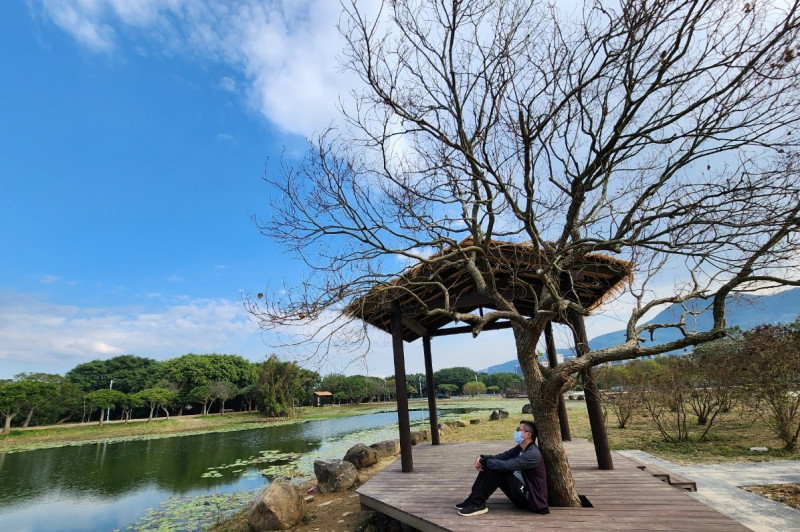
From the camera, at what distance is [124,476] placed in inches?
439

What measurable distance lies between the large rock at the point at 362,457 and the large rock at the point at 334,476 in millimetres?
1277

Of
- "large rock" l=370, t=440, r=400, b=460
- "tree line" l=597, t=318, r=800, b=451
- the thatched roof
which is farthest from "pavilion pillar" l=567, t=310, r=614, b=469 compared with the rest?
"large rock" l=370, t=440, r=400, b=460

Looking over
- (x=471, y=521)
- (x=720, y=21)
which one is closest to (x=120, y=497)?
(x=471, y=521)

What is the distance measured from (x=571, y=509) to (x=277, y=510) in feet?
12.8

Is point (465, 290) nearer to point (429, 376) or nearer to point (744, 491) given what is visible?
point (429, 376)

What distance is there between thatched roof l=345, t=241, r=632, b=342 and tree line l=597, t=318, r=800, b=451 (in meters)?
1.88

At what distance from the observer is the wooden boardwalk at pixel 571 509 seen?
10.4 ft

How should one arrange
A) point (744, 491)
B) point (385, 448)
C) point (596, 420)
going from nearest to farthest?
point (744, 491) → point (596, 420) → point (385, 448)

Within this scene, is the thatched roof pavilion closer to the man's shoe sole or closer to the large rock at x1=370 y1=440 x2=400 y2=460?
the man's shoe sole

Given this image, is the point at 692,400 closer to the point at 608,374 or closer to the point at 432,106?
the point at 608,374

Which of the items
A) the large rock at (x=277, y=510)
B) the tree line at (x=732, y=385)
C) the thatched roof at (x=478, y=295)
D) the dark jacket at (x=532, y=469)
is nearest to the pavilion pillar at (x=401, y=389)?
the thatched roof at (x=478, y=295)

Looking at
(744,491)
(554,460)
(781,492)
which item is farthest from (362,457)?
(781,492)

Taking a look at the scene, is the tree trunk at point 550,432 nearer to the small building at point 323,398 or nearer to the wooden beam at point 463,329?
the wooden beam at point 463,329

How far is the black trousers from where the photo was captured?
3604 mm
